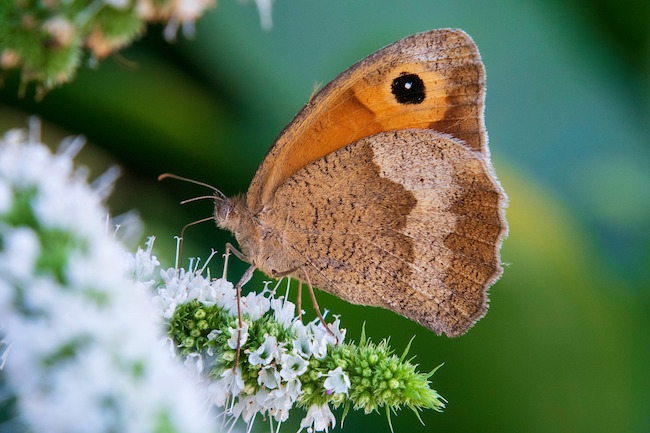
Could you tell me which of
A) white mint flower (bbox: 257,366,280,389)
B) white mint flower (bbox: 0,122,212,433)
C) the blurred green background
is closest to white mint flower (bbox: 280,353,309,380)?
white mint flower (bbox: 257,366,280,389)

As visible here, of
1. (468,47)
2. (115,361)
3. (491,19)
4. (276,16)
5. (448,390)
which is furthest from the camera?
(491,19)

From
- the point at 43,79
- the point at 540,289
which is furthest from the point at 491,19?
the point at 43,79

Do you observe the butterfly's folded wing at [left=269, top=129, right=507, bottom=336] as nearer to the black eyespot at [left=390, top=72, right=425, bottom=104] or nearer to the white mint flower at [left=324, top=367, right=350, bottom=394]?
the black eyespot at [left=390, top=72, right=425, bottom=104]

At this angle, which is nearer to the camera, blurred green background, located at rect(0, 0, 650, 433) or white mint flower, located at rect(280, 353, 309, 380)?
white mint flower, located at rect(280, 353, 309, 380)

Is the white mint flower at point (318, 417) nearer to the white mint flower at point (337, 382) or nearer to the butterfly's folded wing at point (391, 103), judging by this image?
the white mint flower at point (337, 382)

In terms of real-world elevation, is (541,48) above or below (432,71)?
above

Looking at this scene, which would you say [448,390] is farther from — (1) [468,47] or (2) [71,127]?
(2) [71,127]
